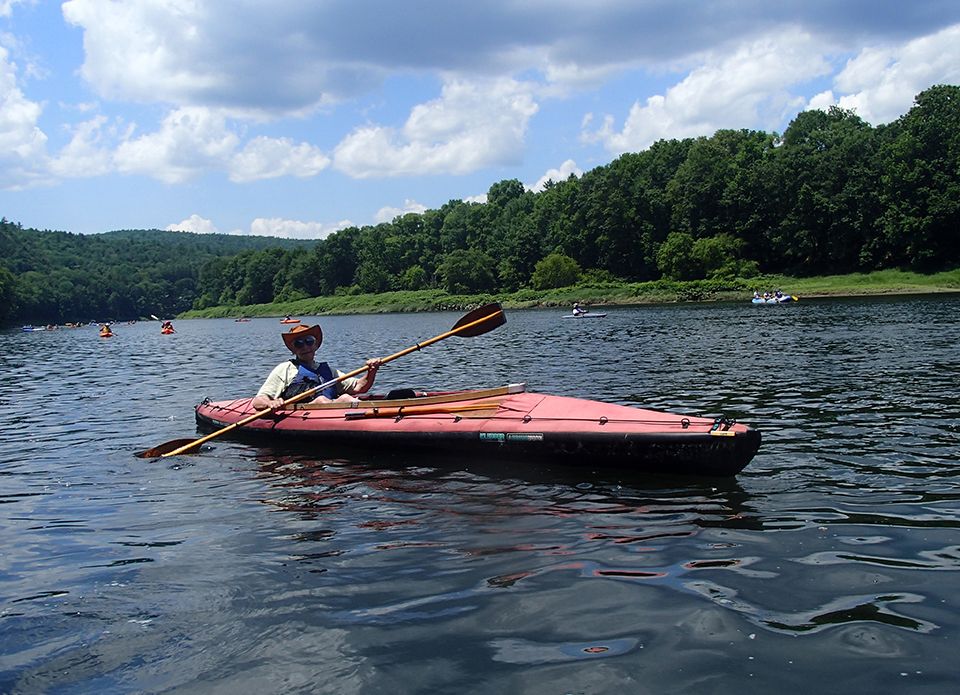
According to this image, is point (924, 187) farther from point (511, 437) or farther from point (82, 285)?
point (82, 285)

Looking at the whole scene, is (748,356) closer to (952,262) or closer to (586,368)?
(586,368)

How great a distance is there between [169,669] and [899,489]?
6.81m

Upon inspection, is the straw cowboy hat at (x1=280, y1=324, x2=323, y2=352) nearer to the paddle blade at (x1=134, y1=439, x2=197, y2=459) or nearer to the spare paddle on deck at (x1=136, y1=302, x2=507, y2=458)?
the spare paddle on deck at (x1=136, y1=302, x2=507, y2=458)

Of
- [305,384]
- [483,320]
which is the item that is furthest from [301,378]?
[483,320]

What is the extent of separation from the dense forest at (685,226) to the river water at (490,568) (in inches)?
2732

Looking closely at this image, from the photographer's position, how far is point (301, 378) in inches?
476

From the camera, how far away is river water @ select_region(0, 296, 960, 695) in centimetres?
469

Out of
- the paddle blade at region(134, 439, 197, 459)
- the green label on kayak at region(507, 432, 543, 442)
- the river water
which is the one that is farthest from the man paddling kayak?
the green label on kayak at region(507, 432, 543, 442)

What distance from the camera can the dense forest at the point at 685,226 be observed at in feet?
240

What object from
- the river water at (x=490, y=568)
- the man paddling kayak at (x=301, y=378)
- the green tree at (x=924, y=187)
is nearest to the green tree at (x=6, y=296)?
the green tree at (x=924, y=187)

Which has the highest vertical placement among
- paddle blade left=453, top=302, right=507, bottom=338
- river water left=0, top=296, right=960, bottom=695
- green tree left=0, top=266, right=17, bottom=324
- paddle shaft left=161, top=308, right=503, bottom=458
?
green tree left=0, top=266, right=17, bottom=324

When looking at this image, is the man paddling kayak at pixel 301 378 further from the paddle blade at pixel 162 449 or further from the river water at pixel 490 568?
the paddle blade at pixel 162 449

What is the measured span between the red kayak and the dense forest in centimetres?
7063

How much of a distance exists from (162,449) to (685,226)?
287 ft
